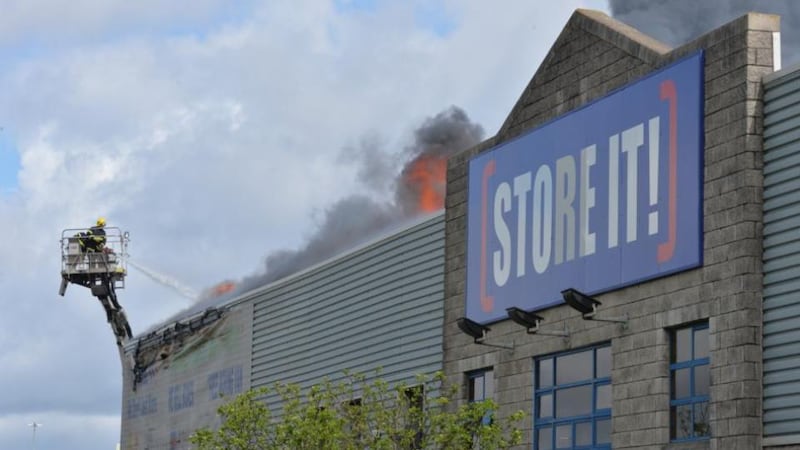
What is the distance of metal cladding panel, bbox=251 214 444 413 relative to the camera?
36938 millimetres

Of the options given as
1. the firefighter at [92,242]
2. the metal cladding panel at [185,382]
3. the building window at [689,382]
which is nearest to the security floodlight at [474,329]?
the building window at [689,382]

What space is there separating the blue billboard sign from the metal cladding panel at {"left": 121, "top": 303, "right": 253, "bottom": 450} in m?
13.6

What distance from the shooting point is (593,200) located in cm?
A: 2989

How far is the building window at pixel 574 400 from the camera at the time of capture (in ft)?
98.3

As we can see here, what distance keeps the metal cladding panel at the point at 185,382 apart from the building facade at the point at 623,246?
1345cm

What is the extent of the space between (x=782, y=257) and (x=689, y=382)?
123 inches

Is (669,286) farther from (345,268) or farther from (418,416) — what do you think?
(345,268)

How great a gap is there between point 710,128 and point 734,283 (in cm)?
279

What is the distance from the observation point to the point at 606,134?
2986 cm

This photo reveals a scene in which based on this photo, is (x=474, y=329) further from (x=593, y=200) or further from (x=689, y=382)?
(x=689, y=382)

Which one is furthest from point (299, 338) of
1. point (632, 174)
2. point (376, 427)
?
point (632, 174)

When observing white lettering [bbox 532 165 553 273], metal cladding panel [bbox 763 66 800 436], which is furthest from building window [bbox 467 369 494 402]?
metal cladding panel [bbox 763 66 800 436]

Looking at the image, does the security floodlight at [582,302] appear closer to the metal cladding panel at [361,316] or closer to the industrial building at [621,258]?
the industrial building at [621,258]

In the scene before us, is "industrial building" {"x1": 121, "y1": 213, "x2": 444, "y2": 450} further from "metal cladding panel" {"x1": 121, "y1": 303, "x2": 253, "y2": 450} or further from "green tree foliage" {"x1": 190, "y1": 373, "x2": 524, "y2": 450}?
"green tree foliage" {"x1": 190, "y1": 373, "x2": 524, "y2": 450}
